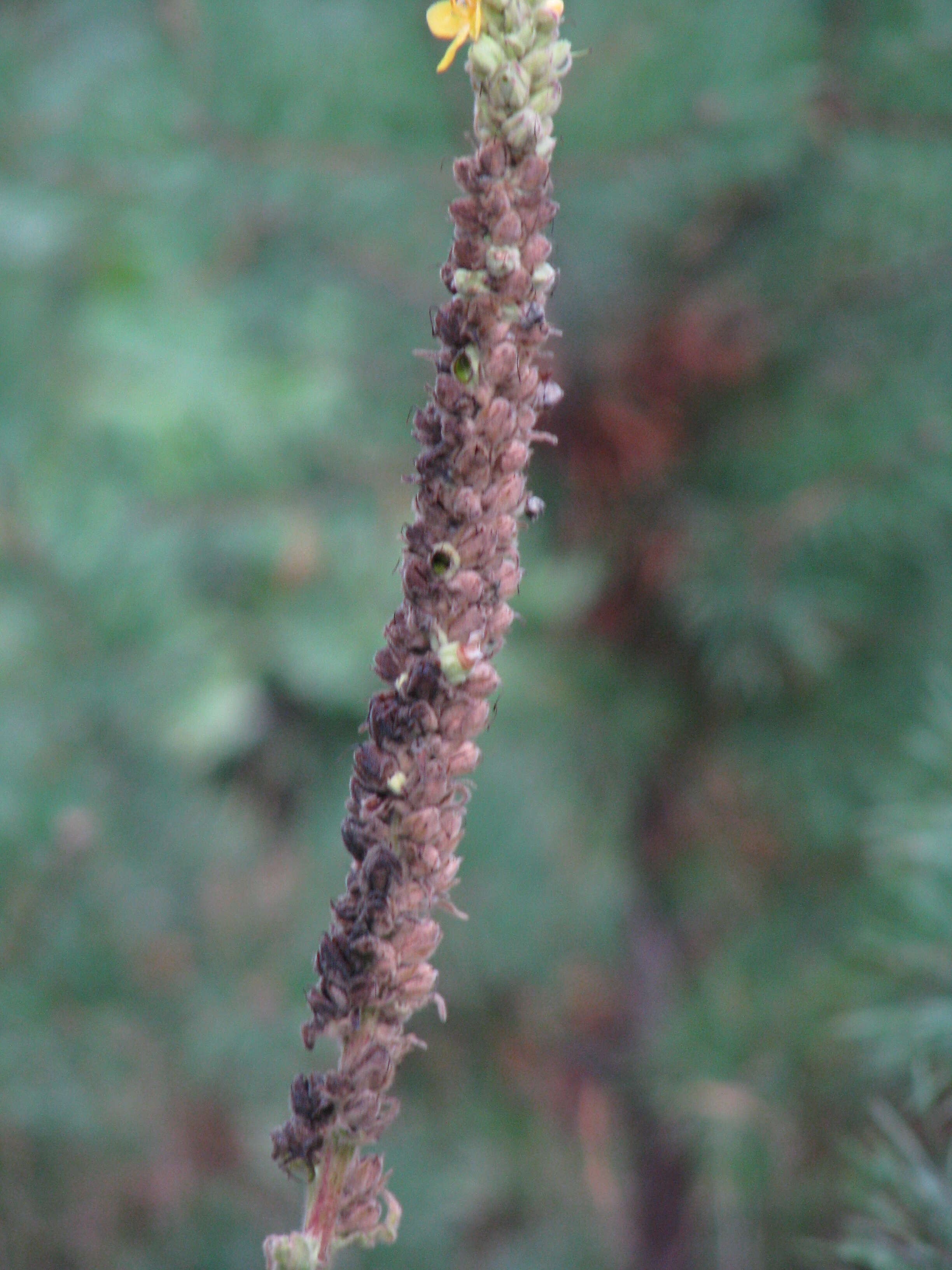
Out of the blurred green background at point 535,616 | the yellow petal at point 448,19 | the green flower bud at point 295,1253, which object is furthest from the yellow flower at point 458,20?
the blurred green background at point 535,616

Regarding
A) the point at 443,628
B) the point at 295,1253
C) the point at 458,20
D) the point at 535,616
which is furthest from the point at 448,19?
the point at 535,616

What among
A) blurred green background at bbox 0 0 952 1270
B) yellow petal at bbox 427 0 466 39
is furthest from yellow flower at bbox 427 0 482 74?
blurred green background at bbox 0 0 952 1270

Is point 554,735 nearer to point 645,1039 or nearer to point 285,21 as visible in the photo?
point 645,1039

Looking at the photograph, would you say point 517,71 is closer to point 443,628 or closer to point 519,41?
point 519,41

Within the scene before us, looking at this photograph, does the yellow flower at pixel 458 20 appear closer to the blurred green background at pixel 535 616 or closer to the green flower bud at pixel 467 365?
the green flower bud at pixel 467 365

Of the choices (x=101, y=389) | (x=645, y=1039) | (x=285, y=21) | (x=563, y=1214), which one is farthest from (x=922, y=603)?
(x=101, y=389)

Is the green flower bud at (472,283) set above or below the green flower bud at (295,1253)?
above
